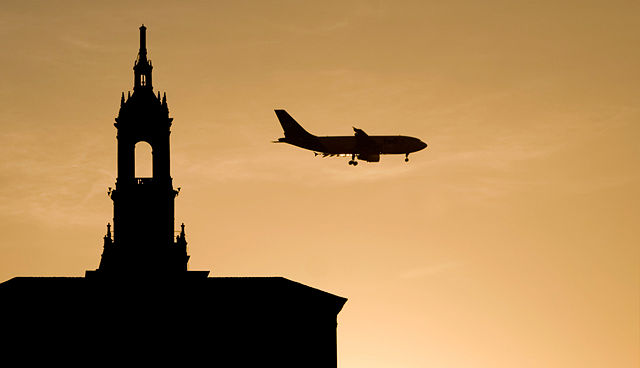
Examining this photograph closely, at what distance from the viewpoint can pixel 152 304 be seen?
13800 centimetres

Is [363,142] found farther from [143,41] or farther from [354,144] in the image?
[143,41]

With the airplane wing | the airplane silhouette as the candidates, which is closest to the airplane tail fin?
the airplane silhouette

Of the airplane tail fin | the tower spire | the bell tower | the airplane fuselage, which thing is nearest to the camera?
the bell tower

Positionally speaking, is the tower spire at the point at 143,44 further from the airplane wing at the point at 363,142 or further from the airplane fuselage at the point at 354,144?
the airplane wing at the point at 363,142

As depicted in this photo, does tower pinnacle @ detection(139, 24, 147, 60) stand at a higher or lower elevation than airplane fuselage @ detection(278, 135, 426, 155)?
higher

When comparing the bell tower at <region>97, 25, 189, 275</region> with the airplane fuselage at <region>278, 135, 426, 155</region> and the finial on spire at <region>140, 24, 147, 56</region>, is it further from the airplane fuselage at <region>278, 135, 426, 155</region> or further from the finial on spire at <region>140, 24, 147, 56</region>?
the airplane fuselage at <region>278, 135, 426, 155</region>

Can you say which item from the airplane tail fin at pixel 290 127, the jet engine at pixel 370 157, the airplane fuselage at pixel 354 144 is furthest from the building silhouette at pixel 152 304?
the airplane tail fin at pixel 290 127

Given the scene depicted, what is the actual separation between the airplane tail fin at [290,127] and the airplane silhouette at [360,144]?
51 cm

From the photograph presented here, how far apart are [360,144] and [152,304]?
3381cm

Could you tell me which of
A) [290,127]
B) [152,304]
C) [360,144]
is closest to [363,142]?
[360,144]

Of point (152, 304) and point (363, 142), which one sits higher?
point (363, 142)

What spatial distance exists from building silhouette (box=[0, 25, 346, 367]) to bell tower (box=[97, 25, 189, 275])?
0.10m

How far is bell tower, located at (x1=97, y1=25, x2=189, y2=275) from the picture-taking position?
439 ft

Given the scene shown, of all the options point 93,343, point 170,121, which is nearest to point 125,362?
point 93,343
